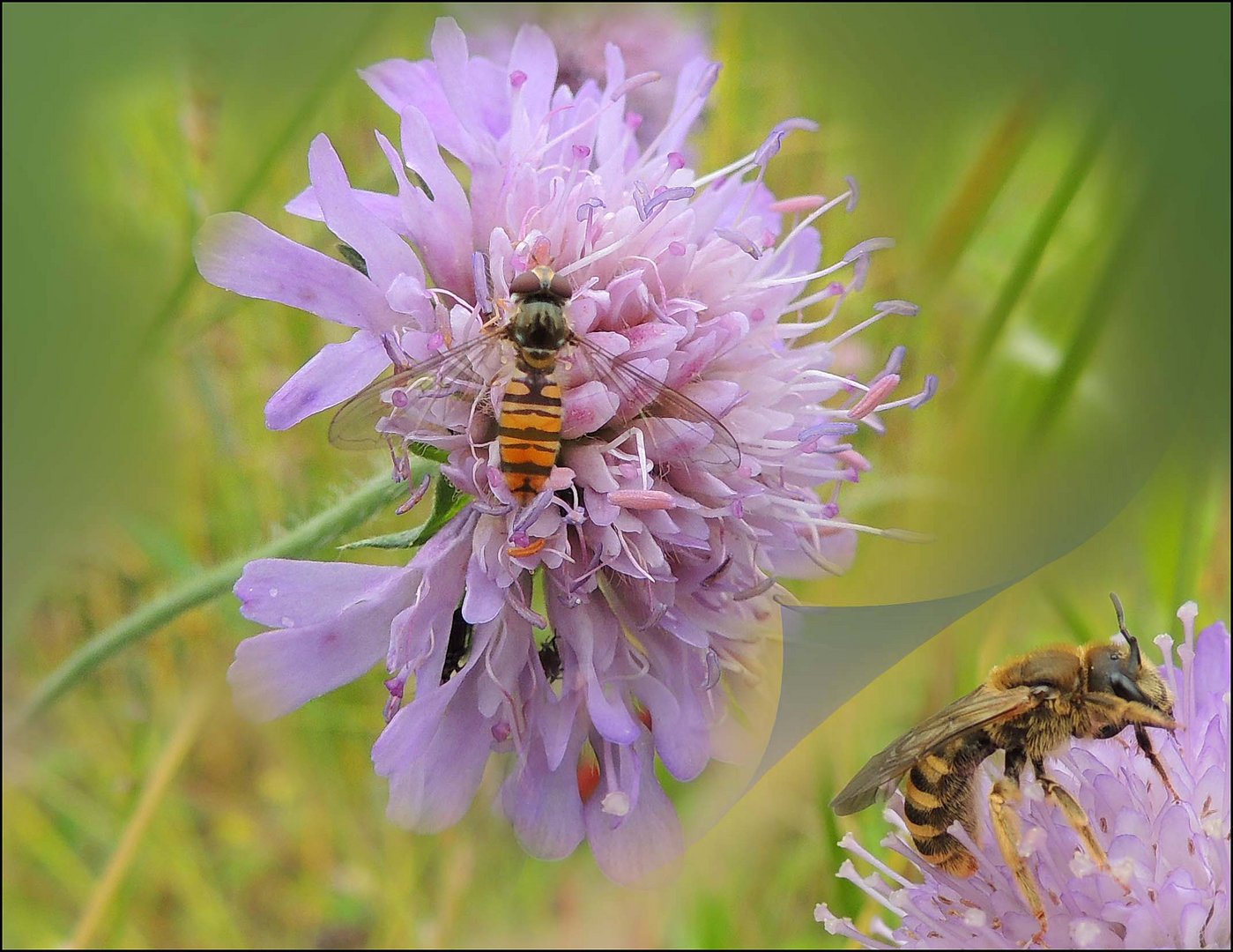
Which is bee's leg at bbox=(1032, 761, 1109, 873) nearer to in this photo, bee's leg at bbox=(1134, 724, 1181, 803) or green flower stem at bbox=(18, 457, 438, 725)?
bee's leg at bbox=(1134, 724, 1181, 803)

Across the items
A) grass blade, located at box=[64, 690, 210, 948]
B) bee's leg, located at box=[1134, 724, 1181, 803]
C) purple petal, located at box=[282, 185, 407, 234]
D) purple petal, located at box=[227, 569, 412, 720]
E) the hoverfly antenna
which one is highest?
purple petal, located at box=[282, 185, 407, 234]

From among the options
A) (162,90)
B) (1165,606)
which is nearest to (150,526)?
(162,90)

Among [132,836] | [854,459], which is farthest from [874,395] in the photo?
[132,836]

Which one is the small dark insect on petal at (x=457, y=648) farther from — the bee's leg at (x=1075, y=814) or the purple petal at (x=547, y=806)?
the bee's leg at (x=1075, y=814)

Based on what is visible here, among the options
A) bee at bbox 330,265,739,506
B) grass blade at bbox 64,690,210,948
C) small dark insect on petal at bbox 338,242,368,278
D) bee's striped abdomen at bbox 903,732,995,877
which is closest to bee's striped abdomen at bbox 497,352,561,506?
bee at bbox 330,265,739,506

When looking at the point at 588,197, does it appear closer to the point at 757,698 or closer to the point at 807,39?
the point at 807,39

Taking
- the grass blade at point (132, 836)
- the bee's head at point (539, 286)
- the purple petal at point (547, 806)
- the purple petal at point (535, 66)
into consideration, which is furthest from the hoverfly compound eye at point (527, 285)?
the grass blade at point (132, 836)
